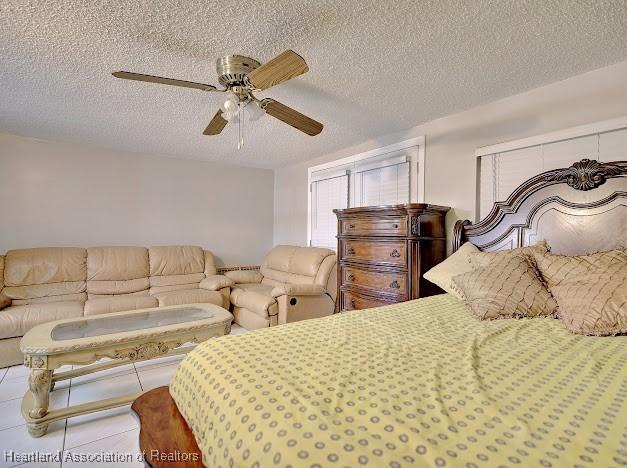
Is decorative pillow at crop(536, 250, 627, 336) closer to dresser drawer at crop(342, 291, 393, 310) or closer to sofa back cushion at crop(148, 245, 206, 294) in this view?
dresser drawer at crop(342, 291, 393, 310)

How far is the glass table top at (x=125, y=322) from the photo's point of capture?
86.3 inches

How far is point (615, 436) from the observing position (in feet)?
2.13

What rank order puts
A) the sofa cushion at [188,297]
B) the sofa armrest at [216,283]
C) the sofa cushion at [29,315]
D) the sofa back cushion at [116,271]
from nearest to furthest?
1. the sofa cushion at [29,315]
2. the sofa cushion at [188,297]
3. the sofa back cushion at [116,271]
4. the sofa armrest at [216,283]

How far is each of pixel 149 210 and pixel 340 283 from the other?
9.94 feet

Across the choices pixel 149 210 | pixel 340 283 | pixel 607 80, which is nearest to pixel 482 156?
pixel 607 80

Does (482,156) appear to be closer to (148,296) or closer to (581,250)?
(581,250)

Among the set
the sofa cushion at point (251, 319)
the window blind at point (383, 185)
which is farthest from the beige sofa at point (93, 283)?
the window blind at point (383, 185)

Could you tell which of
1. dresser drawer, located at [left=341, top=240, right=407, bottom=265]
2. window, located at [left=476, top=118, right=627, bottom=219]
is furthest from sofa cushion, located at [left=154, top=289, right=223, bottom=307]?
window, located at [left=476, top=118, right=627, bottom=219]

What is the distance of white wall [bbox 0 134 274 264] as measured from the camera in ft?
11.8

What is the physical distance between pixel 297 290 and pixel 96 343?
6.03 ft

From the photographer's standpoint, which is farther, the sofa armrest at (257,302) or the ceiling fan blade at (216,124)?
the sofa armrest at (257,302)

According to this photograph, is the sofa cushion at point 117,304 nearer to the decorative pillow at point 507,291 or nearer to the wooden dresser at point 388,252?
the wooden dresser at point 388,252

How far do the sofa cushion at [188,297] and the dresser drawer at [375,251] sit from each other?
1768 millimetres

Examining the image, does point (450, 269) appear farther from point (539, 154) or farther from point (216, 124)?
point (216, 124)
